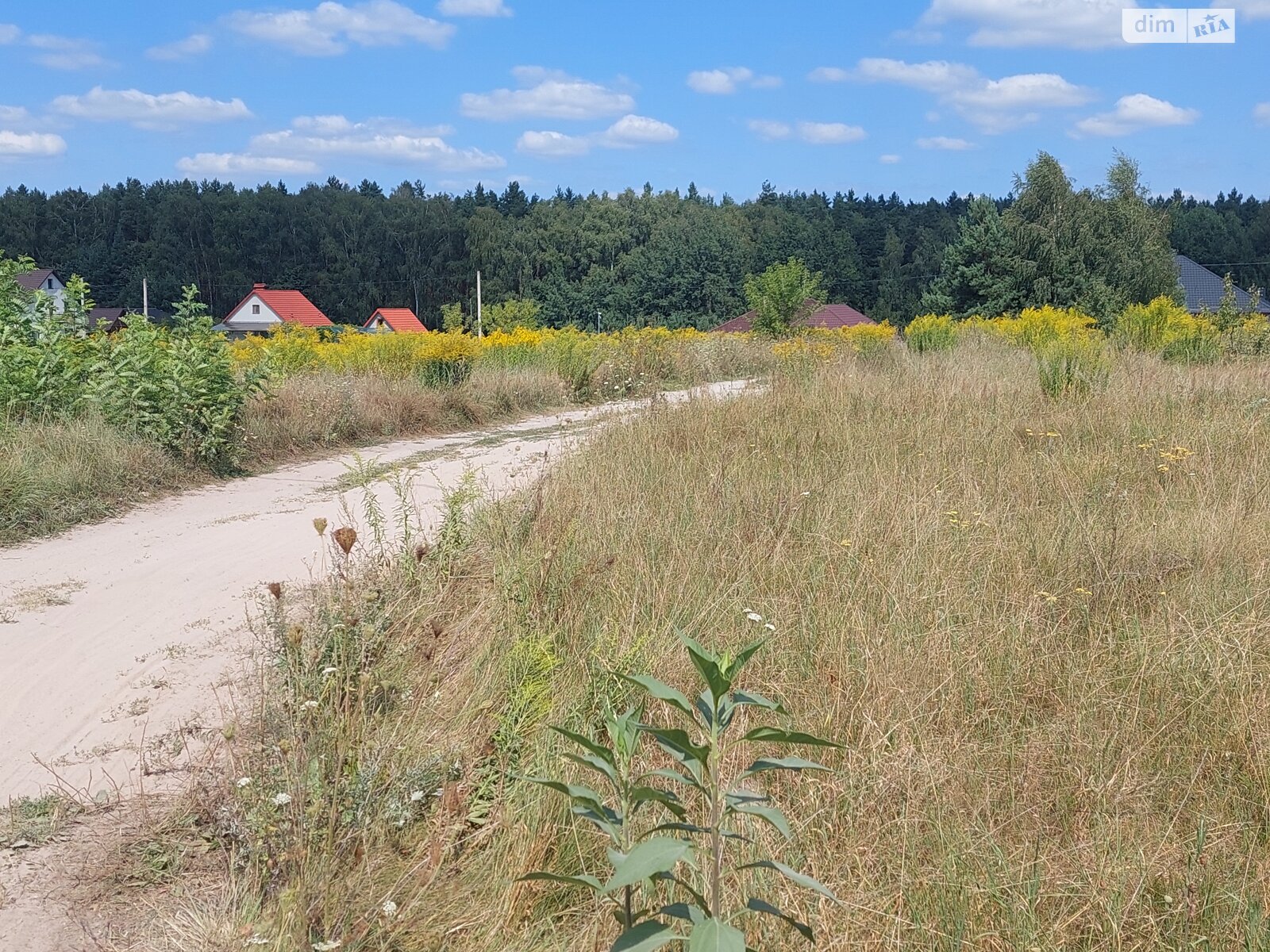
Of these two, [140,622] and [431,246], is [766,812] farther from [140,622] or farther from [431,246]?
[431,246]

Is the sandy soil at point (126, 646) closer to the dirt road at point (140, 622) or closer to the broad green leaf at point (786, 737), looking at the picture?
the dirt road at point (140, 622)

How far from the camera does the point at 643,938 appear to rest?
1460mm

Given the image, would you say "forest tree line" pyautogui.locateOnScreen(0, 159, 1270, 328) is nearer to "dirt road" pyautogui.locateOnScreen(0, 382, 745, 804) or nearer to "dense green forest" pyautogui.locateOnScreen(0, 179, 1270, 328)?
"dense green forest" pyautogui.locateOnScreen(0, 179, 1270, 328)

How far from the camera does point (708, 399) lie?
9.14 meters

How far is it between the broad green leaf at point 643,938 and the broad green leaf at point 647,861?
0.30 feet

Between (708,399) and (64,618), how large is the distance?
565cm

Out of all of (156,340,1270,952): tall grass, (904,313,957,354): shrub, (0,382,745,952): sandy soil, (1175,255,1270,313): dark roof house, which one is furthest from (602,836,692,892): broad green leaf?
(1175,255,1270,313): dark roof house

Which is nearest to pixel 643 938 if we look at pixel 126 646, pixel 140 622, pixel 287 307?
pixel 126 646

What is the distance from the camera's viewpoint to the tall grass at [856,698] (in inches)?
93.7

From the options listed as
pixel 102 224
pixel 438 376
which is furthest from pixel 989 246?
pixel 102 224

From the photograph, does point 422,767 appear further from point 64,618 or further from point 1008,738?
point 64,618

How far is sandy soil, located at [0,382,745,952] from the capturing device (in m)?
2.93

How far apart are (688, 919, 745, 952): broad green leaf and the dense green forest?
3161 inches

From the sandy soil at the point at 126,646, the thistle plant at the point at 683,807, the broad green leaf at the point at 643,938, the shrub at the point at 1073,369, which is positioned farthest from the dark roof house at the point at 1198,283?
the broad green leaf at the point at 643,938
